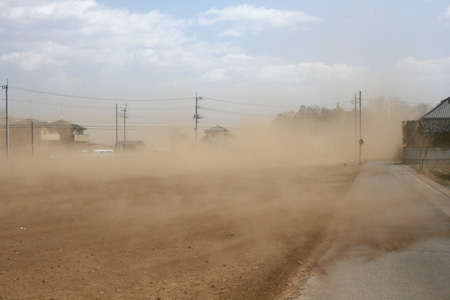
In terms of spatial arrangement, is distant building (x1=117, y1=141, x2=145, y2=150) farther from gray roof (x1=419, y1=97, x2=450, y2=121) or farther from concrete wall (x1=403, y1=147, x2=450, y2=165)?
concrete wall (x1=403, y1=147, x2=450, y2=165)

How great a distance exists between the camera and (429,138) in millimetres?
43906

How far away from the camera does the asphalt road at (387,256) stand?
264 inches

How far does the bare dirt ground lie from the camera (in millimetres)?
7176

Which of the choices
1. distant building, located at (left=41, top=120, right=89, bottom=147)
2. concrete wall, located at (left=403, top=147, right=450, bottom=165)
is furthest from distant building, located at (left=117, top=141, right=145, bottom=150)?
concrete wall, located at (left=403, top=147, right=450, bottom=165)

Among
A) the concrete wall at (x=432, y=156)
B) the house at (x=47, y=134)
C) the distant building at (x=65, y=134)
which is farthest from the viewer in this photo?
the distant building at (x=65, y=134)

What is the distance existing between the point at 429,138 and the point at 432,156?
11.4 ft

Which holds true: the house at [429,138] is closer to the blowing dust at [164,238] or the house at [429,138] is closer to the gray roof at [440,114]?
the gray roof at [440,114]

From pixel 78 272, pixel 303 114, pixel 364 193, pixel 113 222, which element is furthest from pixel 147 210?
pixel 303 114

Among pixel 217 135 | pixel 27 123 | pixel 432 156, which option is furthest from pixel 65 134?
pixel 432 156

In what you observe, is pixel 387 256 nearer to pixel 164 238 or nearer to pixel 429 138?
pixel 164 238

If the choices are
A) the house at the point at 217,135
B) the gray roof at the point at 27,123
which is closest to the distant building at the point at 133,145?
the house at the point at 217,135

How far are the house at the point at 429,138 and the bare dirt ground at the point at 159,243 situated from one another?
29.3 meters

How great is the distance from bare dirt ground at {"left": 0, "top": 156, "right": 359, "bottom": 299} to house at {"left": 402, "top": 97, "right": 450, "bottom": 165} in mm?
29317

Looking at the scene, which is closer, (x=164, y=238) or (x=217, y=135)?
(x=164, y=238)
